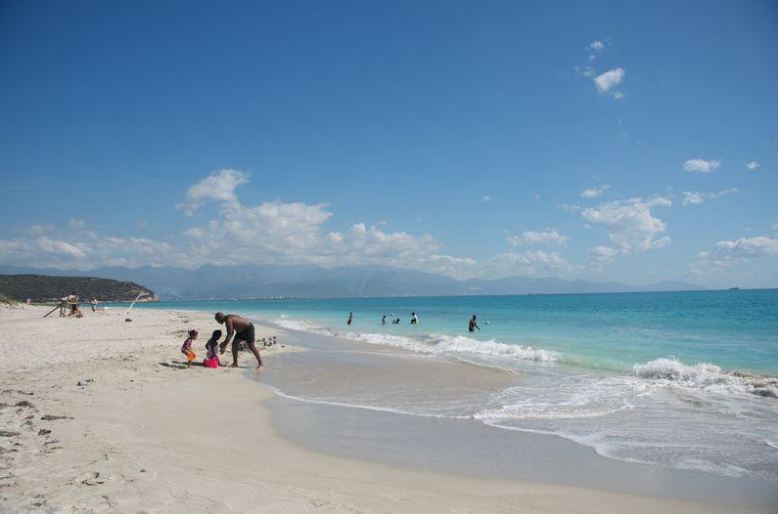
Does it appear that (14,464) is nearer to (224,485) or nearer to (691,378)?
(224,485)

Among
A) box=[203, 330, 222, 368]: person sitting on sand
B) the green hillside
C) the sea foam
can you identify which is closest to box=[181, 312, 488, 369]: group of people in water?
box=[203, 330, 222, 368]: person sitting on sand

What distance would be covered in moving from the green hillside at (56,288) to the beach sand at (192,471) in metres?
66.3

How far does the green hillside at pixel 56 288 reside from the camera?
78875mm

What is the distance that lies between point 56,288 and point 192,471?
108122 millimetres

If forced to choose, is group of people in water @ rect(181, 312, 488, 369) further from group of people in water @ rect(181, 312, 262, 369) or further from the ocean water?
the ocean water

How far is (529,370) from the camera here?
15.9m

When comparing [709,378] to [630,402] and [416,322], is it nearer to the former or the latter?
[630,402]

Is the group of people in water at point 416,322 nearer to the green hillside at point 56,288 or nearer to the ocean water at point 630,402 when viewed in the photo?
the ocean water at point 630,402

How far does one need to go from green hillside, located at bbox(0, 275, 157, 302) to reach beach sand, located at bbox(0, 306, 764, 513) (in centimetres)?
6629

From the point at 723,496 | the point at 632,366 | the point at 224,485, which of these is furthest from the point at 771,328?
the point at 224,485

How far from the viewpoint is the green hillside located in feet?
259

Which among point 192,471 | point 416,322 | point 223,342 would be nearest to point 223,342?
point 223,342

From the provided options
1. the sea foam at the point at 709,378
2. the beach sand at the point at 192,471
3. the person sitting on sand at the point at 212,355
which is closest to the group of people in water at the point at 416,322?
the sea foam at the point at 709,378

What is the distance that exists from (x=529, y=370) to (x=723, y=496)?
10.7m
